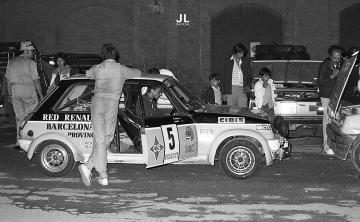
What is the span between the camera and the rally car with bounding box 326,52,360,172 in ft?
28.1

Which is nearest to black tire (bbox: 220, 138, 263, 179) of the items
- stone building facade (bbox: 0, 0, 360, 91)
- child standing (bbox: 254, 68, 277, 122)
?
child standing (bbox: 254, 68, 277, 122)

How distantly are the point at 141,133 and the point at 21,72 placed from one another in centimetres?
372

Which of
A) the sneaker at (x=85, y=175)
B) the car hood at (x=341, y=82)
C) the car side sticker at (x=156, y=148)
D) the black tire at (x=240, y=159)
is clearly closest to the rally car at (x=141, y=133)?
the black tire at (x=240, y=159)

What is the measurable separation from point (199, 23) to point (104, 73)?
12766mm

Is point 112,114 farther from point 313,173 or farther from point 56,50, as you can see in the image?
point 56,50

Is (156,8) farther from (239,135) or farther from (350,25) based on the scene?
(239,135)

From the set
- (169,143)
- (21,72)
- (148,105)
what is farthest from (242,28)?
(169,143)

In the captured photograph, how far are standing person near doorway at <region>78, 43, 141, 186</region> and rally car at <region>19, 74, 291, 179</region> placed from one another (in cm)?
57

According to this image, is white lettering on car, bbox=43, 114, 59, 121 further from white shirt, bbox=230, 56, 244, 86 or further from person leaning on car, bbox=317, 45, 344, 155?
person leaning on car, bbox=317, 45, 344, 155

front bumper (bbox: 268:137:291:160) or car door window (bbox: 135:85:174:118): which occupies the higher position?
car door window (bbox: 135:85:174:118)

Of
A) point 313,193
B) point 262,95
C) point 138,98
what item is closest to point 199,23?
point 262,95

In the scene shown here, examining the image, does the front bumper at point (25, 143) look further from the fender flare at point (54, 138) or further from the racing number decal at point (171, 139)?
the racing number decal at point (171, 139)

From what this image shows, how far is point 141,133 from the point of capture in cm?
819

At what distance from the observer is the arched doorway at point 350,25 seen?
67.3 feet
